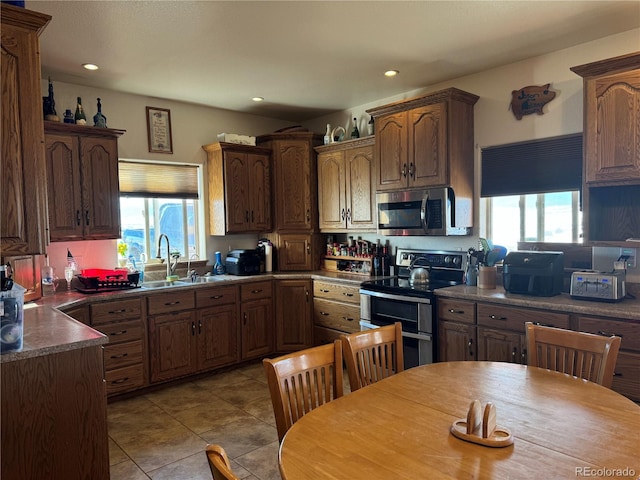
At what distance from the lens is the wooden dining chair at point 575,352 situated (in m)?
1.76

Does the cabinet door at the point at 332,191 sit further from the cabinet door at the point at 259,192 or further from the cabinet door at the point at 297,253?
the cabinet door at the point at 259,192

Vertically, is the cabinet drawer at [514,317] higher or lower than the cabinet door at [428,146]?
lower

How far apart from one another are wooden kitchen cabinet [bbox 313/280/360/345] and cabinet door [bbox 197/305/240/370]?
2.73 feet

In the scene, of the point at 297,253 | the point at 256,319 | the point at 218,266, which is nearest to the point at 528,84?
the point at 297,253

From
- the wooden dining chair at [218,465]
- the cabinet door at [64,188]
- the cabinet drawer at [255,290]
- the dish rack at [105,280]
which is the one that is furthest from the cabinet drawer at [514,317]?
the cabinet door at [64,188]

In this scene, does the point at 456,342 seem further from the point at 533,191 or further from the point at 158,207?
the point at 158,207

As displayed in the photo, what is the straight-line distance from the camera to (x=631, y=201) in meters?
2.93

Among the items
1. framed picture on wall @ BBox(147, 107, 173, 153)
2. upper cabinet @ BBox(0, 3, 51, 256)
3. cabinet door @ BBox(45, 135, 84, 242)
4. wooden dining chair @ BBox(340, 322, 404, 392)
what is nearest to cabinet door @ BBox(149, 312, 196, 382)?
cabinet door @ BBox(45, 135, 84, 242)

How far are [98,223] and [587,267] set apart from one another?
3900 mm

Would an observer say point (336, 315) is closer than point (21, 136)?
No

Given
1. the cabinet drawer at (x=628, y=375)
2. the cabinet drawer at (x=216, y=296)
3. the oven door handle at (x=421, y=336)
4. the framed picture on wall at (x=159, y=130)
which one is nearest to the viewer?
the cabinet drawer at (x=628, y=375)

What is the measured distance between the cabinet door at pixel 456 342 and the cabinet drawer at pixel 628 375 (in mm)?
860

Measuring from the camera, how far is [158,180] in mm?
4375

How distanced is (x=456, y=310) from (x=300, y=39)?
223 centimetres
